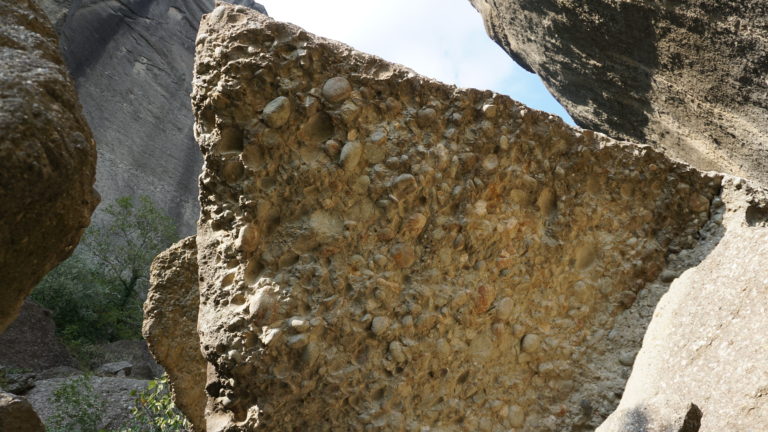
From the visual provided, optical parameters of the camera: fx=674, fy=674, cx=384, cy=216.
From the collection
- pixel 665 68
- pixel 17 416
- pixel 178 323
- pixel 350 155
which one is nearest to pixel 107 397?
pixel 178 323

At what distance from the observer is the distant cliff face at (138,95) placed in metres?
15.0

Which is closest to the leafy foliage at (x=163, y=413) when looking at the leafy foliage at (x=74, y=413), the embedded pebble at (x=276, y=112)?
the leafy foliage at (x=74, y=413)

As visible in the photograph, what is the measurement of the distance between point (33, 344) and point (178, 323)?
278 inches

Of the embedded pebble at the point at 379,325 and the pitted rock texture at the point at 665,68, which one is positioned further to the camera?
the pitted rock texture at the point at 665,68

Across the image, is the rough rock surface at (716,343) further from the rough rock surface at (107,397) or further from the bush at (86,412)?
the rough rock surface at (107,397)

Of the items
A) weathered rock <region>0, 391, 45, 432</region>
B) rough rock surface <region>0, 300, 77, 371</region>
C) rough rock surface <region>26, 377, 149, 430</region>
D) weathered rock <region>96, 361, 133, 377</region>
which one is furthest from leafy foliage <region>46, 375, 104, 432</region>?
weathered rock <region>0, 391, 45, 432</region>

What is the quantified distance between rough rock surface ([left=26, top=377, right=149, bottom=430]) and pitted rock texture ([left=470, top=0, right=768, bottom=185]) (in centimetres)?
601

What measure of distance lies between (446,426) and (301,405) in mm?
553

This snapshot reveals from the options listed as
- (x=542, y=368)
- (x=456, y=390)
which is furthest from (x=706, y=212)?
(x=456, y=390)

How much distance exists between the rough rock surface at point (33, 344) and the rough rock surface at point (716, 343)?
911 cm

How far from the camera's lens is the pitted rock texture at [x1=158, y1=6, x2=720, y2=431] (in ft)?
7.37

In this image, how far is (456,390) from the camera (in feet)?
8.09

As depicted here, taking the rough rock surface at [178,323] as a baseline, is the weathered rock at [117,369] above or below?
below

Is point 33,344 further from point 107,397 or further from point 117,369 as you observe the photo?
point 107,397
